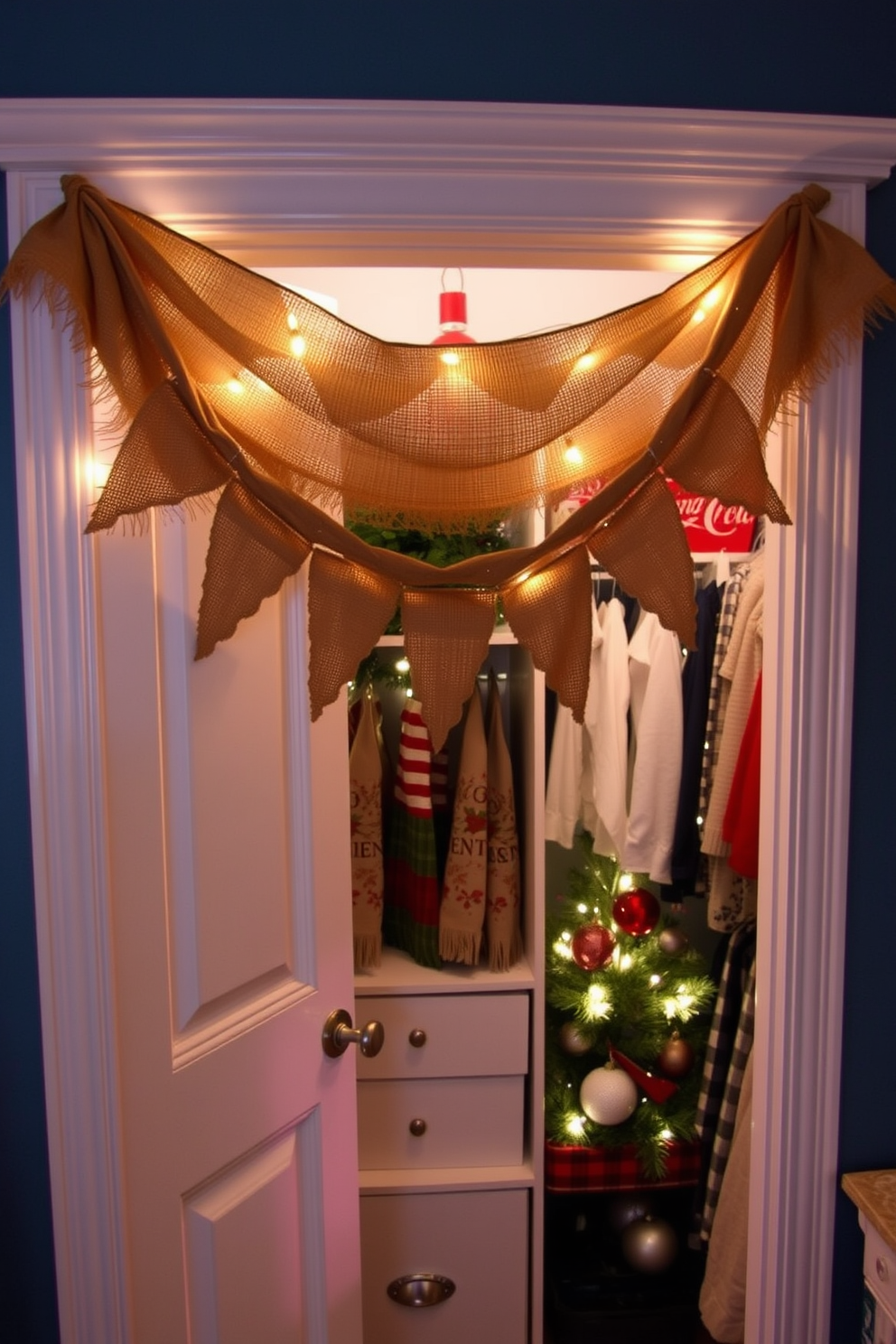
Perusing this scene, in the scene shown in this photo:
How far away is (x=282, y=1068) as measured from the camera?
1311mm

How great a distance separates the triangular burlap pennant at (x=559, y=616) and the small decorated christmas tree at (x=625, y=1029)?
3.97 ft

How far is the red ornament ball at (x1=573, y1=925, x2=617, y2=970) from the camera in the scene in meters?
2.06

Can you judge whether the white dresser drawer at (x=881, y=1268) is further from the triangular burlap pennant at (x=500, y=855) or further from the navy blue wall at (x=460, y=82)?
the triangular burlap pennant at (x=500, y=855)

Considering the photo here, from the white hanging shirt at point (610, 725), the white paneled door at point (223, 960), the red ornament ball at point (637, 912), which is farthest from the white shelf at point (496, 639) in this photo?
the red ornament ball at point (637, 912)

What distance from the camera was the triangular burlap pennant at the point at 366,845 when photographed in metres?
1.95

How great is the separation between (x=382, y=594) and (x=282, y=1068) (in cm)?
75

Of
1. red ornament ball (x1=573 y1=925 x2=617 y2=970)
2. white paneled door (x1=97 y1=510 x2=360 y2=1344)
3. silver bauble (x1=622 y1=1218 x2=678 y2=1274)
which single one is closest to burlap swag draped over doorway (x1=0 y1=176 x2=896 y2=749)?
white paneled door (x1=97 y1=510 x2=360 y2=1344)

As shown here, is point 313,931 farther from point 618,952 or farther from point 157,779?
point 618,952

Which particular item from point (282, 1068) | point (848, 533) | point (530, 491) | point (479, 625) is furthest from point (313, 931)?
point (848, 533)

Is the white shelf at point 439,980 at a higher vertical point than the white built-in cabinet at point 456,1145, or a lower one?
higher

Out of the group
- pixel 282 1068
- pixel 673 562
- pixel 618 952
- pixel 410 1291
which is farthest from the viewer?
Answer: pixel 618 952

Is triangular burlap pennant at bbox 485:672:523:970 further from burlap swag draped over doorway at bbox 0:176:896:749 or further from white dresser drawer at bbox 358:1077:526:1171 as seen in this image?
burlap swag draped over doorway at bbox 0:176:896:749

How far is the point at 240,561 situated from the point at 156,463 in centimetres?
14

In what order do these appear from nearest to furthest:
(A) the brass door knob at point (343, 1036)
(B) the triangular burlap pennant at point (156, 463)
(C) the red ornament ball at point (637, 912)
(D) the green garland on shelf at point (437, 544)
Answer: (B) the triangular burlap pennant at point (156, 463)
(A) the brass door knob at point (343, 1036)
(D) the green garland on shelf at point (437, 544)
(C) the red ornament ball at point (637, 912)
